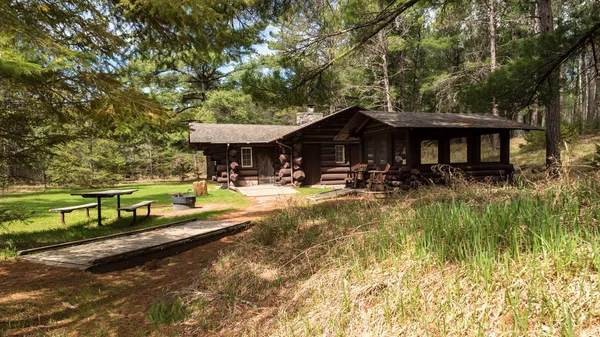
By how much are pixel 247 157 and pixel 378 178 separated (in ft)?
37.3

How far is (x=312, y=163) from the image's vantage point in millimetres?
20969

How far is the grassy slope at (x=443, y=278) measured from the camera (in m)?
2.32

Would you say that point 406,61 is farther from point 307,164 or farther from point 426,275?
point 426,275

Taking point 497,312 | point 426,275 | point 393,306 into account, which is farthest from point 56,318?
point 497,312

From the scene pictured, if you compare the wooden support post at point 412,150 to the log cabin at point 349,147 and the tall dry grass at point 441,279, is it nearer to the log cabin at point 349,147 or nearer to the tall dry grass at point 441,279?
the log cabin at point 349,147

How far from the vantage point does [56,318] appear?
3.89 m

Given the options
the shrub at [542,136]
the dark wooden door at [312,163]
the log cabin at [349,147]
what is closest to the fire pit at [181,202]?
the log cabin at [349,147]

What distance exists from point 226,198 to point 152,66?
22.9 metres

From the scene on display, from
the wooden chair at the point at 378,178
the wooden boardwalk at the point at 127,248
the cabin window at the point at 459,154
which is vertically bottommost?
the wooden boardwalk at the point at 127,248

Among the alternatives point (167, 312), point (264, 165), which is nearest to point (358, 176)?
point (264, 165)

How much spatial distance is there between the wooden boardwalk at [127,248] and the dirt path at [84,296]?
195 millimetres

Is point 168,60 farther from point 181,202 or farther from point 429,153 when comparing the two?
point 429,153

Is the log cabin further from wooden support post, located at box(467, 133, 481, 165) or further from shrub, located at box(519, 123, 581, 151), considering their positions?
shrub, located at box(519, 123, 581, 151)

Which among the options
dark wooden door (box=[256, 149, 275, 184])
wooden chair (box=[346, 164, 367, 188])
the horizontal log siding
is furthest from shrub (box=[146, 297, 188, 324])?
dark wooden door (box=[256, 149, 275, 184])
